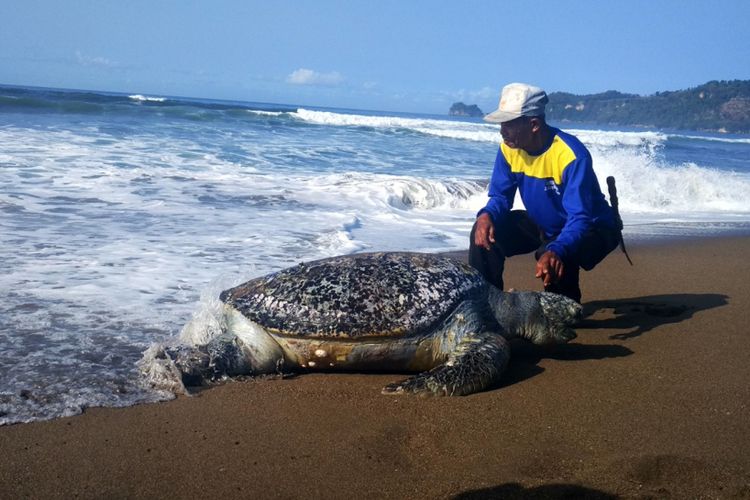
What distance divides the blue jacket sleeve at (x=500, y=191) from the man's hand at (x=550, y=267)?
0.87 meters

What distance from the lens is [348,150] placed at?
1914 cm

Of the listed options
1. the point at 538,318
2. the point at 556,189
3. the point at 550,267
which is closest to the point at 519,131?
the point at 556,189

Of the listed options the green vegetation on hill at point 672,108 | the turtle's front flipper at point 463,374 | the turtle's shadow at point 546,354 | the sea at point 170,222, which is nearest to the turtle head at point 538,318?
the turtle's shadow at point 546,354

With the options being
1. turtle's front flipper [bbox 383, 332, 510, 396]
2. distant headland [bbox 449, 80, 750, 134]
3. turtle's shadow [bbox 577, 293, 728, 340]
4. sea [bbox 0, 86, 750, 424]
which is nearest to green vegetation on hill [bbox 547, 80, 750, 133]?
distant headland [bbox 449, 80, 750, 134]

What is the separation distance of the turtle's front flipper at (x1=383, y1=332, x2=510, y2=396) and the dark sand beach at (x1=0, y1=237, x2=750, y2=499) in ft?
0.19

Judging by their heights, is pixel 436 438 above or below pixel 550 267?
below

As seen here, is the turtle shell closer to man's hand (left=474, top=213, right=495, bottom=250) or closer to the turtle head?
the turtle head

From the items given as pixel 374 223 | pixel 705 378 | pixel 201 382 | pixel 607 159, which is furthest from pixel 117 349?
pixel 607 159

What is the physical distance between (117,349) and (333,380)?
128 centimetres

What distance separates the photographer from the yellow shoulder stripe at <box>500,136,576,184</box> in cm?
436

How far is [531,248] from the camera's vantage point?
16.3ft

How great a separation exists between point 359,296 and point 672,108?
317ft

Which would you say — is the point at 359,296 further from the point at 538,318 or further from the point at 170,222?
the point at 170,222

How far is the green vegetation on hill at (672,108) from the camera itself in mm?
84438
